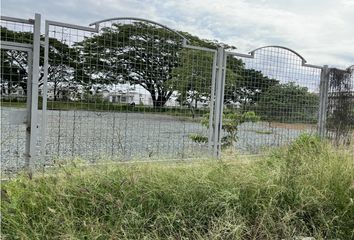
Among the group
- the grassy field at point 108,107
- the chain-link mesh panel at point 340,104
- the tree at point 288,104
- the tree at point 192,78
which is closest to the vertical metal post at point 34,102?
the grassy field at point 108,107

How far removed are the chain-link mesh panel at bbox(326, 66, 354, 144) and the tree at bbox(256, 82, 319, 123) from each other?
0.36m

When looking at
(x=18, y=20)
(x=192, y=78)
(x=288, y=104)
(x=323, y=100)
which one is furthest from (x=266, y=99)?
(x=18, y=20)

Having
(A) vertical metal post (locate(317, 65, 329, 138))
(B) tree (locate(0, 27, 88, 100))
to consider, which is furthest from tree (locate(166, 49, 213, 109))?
(A) vertical metal post (locate(317, 65, 329, 138))

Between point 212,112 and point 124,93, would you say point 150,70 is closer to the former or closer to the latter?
point 124,93

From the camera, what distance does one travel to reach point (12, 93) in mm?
3854

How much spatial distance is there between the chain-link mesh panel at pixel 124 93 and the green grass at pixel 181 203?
0.99m

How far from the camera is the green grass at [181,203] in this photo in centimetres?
251

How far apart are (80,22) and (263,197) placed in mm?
2863

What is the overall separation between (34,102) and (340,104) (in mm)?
5644

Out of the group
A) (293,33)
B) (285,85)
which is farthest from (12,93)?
(293,33)

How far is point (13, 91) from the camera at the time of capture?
386 cm

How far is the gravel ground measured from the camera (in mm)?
3979

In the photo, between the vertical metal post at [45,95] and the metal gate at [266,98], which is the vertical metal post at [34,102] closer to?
the vertical metal post at [45,95]

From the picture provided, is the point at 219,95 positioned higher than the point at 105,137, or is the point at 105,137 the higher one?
the point at 219,95
